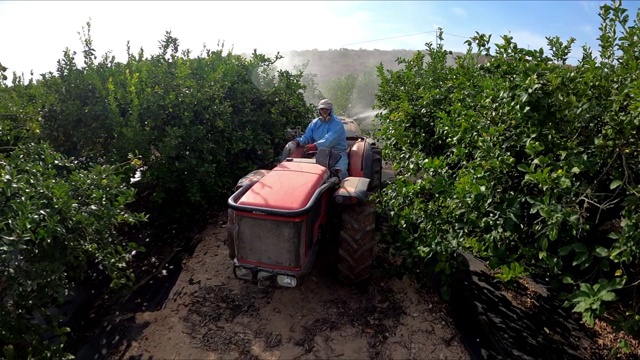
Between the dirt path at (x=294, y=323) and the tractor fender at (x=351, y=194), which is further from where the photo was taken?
the tractor fender at (x=351, y=194)

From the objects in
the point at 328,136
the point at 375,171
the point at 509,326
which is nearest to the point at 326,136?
the point at 328,136

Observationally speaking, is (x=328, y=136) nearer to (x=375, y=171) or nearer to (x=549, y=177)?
(x=375, y=171)

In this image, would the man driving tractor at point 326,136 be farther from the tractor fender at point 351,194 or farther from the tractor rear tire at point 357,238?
the tractor rear tire at point 357,238

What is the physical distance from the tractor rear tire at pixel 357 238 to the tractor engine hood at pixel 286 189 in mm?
450

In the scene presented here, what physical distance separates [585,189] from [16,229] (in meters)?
3.73

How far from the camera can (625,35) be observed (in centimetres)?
278

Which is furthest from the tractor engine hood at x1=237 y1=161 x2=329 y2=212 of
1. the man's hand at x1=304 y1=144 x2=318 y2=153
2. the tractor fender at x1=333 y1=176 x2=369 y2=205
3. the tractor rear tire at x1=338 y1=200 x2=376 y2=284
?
the man's hand at x1=304 y1=144 x2=318 y2=153

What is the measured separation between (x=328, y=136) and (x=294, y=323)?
8.07 ft

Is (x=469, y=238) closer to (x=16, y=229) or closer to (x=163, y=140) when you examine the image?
(x=16, y=229)

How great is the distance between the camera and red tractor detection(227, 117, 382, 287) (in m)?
3.19

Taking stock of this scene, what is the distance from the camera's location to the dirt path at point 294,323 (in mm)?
3189

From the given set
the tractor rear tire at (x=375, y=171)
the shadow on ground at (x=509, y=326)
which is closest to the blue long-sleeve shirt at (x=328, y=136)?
the tractor rear tire at (x=375, y=171)

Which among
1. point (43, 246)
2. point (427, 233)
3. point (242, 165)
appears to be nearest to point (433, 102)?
point (427, 233)

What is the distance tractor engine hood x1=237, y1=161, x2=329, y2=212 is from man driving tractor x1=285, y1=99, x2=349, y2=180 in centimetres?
99
